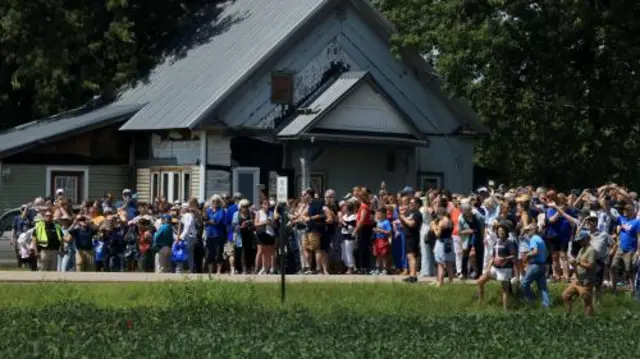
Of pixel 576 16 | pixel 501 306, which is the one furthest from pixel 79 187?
pixel 501 306

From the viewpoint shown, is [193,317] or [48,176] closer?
[193,317]

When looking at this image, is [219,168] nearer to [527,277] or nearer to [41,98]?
[41,98]

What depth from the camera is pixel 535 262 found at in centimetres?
2583

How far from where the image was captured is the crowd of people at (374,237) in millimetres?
26469

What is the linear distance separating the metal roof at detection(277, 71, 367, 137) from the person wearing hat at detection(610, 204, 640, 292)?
13943mm

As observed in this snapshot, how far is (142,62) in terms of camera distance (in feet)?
151

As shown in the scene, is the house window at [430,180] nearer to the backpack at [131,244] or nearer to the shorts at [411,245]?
the backpack at [131,244]

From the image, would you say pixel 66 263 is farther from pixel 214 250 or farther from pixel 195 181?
pixel 195 181

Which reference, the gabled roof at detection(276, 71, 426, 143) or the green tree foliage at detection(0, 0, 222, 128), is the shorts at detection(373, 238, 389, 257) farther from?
the green tree foliage at detection(0, 0, 222, 128)

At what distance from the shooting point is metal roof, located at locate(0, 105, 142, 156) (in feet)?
131

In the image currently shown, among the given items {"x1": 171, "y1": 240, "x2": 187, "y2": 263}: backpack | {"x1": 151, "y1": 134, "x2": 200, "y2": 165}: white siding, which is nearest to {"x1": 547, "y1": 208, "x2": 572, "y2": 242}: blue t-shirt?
{"x1": 171, "y1": 240, "x2": 187, "y2": 263}: backpack

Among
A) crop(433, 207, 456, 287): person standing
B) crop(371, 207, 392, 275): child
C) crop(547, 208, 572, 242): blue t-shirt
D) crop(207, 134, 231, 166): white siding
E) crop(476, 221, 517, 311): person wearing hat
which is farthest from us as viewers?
crop(207, 134, 231, 166): white siding

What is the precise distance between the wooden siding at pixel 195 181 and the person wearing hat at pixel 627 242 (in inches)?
612

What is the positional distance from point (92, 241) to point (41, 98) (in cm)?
1507
